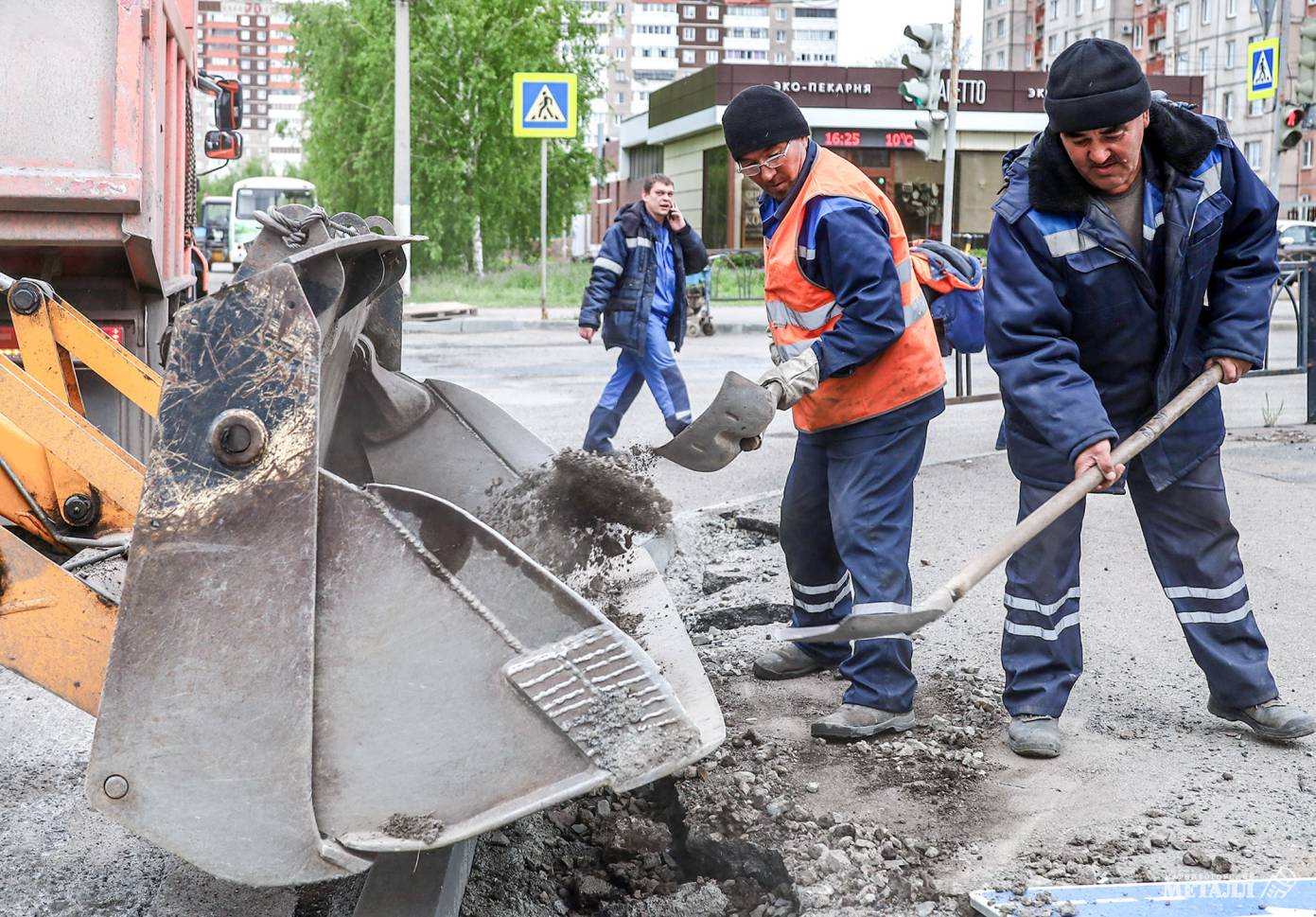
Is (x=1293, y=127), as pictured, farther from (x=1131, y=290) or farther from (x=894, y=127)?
(x=894, y=127)

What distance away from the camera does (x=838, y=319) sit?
140 inches

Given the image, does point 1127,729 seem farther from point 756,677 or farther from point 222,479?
point 222,479

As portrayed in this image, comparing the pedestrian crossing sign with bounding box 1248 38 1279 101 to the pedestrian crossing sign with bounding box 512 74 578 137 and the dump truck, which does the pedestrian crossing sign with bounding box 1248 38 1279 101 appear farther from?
the dump truck

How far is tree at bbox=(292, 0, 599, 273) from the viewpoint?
3130 centimetres

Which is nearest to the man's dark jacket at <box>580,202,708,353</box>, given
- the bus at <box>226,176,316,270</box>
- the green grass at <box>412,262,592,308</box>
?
the green grass at <box>412,262,592,308</box>

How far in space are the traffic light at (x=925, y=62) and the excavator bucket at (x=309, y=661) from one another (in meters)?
12.6

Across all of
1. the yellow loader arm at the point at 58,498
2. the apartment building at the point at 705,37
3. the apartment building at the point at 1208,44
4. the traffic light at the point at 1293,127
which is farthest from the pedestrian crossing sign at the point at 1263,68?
the apartment building at the point at 705,37

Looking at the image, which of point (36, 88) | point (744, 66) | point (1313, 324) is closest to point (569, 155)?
point (744, 66)

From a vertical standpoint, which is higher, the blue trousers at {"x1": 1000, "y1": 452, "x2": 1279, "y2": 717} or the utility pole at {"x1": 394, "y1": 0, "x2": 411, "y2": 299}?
the utility pole at {"x1": 394, "y1": 0, "x2": 411, "y2": 299}

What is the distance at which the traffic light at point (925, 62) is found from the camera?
1376 cm

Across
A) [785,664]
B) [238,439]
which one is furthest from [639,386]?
[238,439]

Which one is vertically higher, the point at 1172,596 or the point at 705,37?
the point at 705,37

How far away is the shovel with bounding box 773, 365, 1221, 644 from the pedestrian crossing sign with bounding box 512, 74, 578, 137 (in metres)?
13.6

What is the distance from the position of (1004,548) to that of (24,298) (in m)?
2.67
